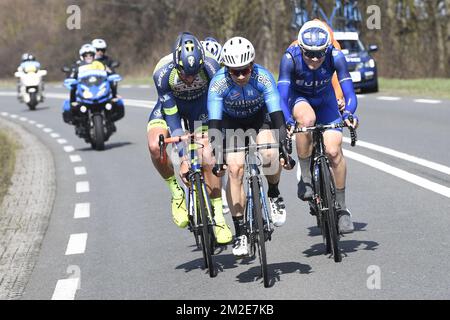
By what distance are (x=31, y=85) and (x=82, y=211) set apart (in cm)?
2139

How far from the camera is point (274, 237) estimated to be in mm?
10062

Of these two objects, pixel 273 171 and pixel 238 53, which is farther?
pixel 273 171

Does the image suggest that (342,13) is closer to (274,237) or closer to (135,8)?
(135,8)

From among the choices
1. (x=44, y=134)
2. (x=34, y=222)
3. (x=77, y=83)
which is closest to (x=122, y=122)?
(x=44, y=134)

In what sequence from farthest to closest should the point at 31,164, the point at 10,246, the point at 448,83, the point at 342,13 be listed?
1. the point at 342,13
2. the point at 448,83
3. the point at 31,164
4. the point at 10,246

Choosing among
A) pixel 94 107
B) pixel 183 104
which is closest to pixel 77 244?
pixel 183 104

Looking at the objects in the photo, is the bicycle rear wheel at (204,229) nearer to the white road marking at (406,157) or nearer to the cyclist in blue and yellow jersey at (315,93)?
the cyclist in blue and yellow jersey at (315,93)

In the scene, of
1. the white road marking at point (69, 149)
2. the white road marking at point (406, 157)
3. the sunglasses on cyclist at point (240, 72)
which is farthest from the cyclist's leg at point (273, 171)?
the white road marking at point (69, 149)

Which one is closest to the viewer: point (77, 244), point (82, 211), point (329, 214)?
point (329, 214)

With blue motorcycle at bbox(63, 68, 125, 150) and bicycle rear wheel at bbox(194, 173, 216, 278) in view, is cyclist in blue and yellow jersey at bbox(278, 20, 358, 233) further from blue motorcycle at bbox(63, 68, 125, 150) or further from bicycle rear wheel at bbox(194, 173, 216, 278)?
blue motorcycle at bbox(63, 68, 125, 150)

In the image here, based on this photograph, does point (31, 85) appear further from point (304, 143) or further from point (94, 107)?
point (304, 143)

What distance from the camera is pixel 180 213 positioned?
923 cm

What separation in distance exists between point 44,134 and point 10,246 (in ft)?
48.8
